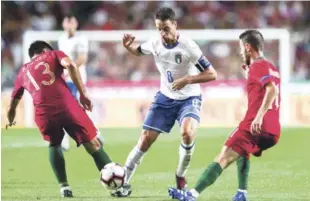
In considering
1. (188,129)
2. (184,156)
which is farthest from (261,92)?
(184,156)

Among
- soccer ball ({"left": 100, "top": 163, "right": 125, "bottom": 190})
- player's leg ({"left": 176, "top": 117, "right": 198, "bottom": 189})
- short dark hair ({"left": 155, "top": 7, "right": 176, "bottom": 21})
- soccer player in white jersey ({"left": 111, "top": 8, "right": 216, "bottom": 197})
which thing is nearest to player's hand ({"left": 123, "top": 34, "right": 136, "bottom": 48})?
soccer player in white jersey ({"left": 111, "top": 8, "right": 216, "bottom": 197})

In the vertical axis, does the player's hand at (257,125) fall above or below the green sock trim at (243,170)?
above

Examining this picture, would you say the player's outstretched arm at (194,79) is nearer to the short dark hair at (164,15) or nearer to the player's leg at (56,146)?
the short dark hair at (164,15)

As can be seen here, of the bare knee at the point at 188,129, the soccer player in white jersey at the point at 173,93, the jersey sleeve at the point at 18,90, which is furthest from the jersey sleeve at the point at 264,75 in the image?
the jersey sleeve at the point at 18,90

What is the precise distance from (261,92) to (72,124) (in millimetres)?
2067

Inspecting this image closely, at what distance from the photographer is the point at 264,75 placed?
30.2 ft

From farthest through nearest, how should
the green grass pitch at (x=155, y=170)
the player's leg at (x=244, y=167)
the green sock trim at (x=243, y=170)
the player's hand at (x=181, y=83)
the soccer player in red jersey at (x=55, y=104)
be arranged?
the green grass pitch at (x=155, y=170), the soccer player in red jersey at (x=55, y=104), the player's hand at (x=181, y=83), the green sock trim at (x=243, y=170), the player's leg at (x=244, y=167)

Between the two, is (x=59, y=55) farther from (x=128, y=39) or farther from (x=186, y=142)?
(x=186, y=142)

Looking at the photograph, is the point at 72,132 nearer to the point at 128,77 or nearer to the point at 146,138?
the point at 146,138

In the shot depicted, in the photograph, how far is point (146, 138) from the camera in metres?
10.5

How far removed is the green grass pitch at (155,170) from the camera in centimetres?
1067

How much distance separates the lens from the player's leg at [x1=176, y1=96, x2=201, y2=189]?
403 inches

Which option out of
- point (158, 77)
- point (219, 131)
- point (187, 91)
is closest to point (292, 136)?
point (219, 131)

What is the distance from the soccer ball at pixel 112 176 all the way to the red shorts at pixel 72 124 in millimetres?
420
